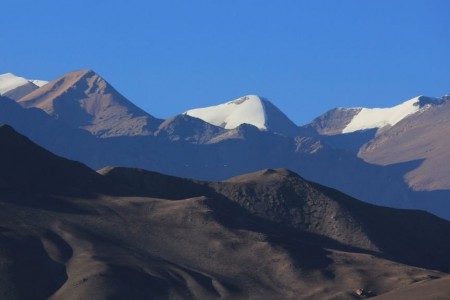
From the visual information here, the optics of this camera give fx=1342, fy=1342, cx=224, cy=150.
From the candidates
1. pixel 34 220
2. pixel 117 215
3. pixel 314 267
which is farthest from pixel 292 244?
pixel 34 220

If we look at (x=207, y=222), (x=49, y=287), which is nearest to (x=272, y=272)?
(x=207, y=222)

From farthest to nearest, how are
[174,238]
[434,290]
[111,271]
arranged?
[174,238] → [111,271] → [434,290]

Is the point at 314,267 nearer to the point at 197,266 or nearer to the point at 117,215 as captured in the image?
the point at 197,266

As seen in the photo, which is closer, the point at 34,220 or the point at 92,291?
the point at 92,291

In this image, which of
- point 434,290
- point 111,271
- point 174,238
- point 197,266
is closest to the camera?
point 434,290

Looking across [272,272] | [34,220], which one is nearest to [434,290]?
[272,272]

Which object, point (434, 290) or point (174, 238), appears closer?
point (434, 290)

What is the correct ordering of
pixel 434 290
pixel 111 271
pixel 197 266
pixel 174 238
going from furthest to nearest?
1. pixel 174 238
2. pixel 197 266
3. pixel 111 271
4. pixel 434 290

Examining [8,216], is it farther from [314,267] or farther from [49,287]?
[314,267]
